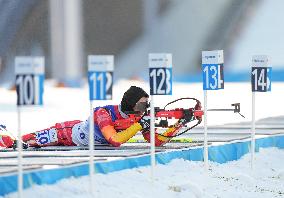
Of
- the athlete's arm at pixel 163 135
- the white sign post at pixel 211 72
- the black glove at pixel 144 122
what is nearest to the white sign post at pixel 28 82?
the white sign post at pixel 211 72

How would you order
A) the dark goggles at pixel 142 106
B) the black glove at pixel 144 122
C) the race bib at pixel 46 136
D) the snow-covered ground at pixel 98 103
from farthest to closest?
the snow-covered ground at pixel 98 103
the race bib at pixel 46 136
the dark goggles at pixel 142 106
the black glove at pixel 144 122

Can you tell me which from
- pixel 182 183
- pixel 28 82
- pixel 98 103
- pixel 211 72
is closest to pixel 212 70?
pixel 211 72

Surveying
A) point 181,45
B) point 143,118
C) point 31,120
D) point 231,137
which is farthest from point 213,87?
point 181,45

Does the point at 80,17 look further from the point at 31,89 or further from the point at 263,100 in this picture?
the point at 31,89

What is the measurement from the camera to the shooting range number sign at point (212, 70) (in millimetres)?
10000

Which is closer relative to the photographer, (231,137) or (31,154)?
(31,154)

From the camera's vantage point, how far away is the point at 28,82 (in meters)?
7.77

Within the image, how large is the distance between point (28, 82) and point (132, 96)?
307cm

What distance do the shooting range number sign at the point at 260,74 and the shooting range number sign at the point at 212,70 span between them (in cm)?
49

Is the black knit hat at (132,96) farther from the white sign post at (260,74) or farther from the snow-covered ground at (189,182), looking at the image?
the white sign post at (260,74)

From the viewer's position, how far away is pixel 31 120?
17250 millimetres

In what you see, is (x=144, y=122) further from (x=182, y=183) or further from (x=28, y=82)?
(x=28, y=82)

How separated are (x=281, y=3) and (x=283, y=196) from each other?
78.8 ft

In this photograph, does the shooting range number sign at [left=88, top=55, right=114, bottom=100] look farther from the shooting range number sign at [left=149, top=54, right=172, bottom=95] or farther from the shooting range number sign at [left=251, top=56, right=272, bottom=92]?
the shooting range number sign at [left=251, top=56, right=272, bottom=92]
